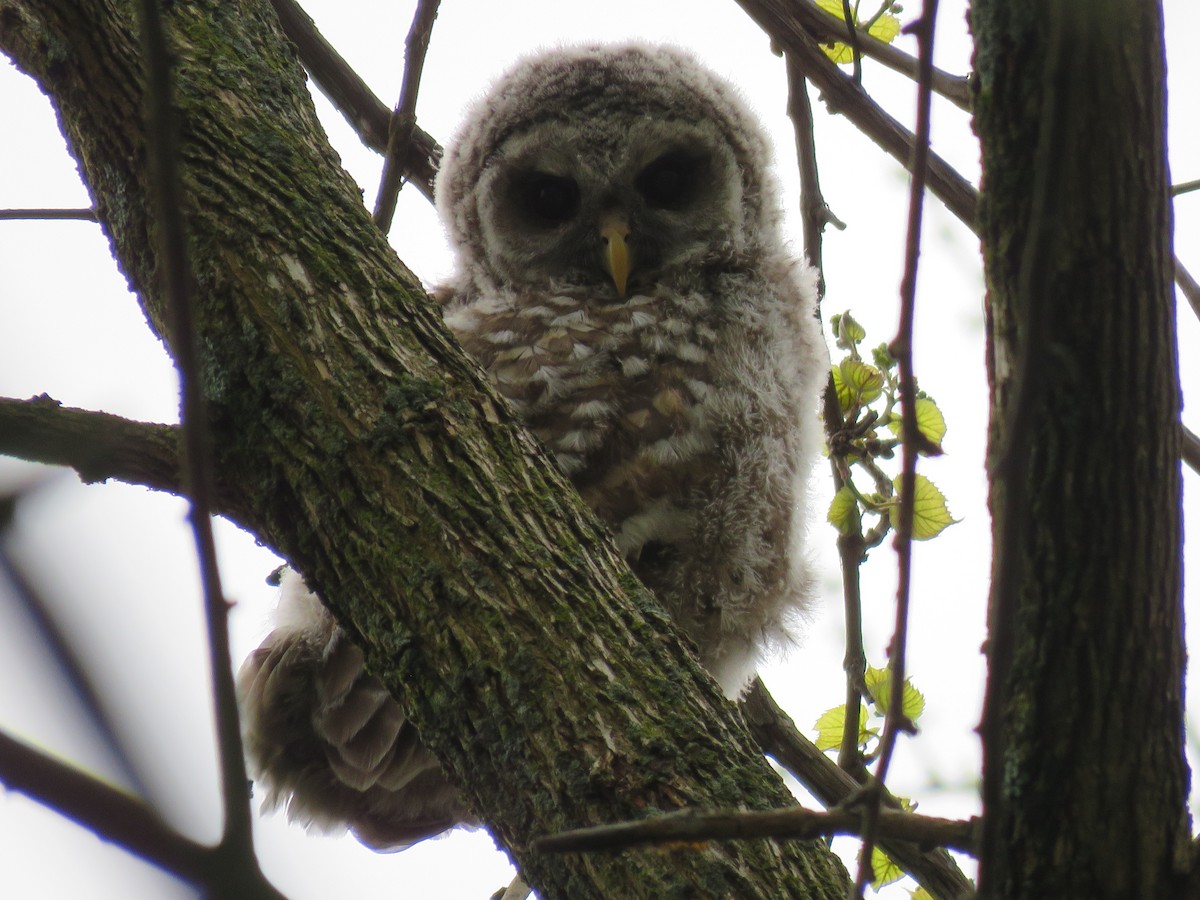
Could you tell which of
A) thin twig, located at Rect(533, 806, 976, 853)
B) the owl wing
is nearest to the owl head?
the owl wing

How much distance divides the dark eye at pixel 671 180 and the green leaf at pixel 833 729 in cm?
137

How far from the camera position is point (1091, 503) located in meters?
1.06

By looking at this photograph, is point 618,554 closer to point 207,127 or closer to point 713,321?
point 207,127

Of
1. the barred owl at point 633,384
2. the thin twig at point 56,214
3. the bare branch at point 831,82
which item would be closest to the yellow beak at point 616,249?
the barred owl at point 633,384

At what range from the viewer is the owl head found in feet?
10.4

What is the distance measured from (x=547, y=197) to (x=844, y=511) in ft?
4.57

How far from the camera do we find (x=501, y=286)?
10.5ft

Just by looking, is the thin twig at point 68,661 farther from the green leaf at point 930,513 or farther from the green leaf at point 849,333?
the green leaf at point 849,333

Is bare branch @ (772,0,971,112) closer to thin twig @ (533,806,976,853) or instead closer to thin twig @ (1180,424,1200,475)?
thin twig @ (1180,424,1200,475)

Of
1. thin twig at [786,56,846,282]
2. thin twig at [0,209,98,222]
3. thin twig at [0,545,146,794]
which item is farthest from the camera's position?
thin twig at [786,56,846,282]

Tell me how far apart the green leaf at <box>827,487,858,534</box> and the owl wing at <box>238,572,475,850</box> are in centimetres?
91

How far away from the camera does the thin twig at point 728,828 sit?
3.26 feet

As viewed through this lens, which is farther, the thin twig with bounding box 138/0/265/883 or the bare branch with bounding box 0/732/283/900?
the thin twig with bounding box 138/0/265/883

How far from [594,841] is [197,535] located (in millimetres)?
405
